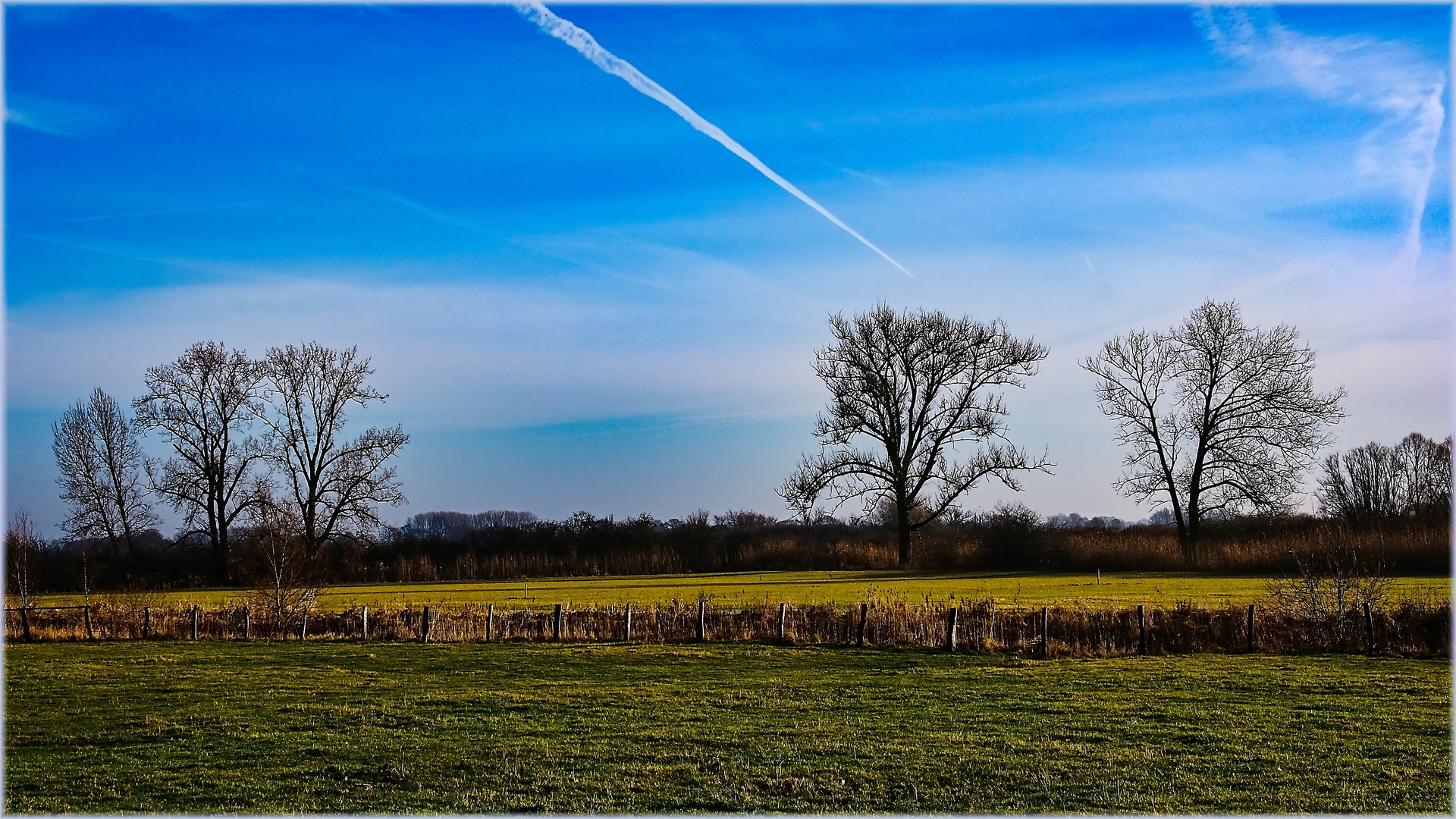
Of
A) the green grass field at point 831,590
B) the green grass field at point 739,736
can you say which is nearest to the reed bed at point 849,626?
the green grass field at point 739,736

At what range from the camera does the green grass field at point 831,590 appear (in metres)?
30.1

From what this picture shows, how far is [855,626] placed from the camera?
23812 mm

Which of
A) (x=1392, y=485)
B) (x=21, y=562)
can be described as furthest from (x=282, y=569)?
(x=1392, y=485)

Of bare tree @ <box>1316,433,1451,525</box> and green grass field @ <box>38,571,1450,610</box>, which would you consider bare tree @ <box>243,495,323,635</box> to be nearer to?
green grass field @ <box>38,571,1450,610</box>

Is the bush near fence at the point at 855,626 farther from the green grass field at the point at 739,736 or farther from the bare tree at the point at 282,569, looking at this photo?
the green grass field at the point at 739,736

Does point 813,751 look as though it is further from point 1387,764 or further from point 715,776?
point 1387,764

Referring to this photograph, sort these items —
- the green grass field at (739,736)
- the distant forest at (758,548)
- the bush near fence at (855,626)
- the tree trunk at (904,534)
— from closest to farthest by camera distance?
the green grass field at (739,736)
the bush near fence at (855,626)
the distant forest at (758,548)
the tree trunk at (904,534)

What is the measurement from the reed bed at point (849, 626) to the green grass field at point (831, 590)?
2.27 metres

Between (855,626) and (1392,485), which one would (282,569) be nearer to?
(855,626)

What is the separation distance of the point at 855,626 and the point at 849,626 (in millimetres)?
217

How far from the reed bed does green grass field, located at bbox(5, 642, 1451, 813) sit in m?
1.96

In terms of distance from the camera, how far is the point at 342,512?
180 ft

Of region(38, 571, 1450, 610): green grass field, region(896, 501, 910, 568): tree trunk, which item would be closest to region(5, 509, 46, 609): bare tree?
region(38, 571, 1450, 610): green grass field

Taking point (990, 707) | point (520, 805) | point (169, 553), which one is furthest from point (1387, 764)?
point (169, 553)
